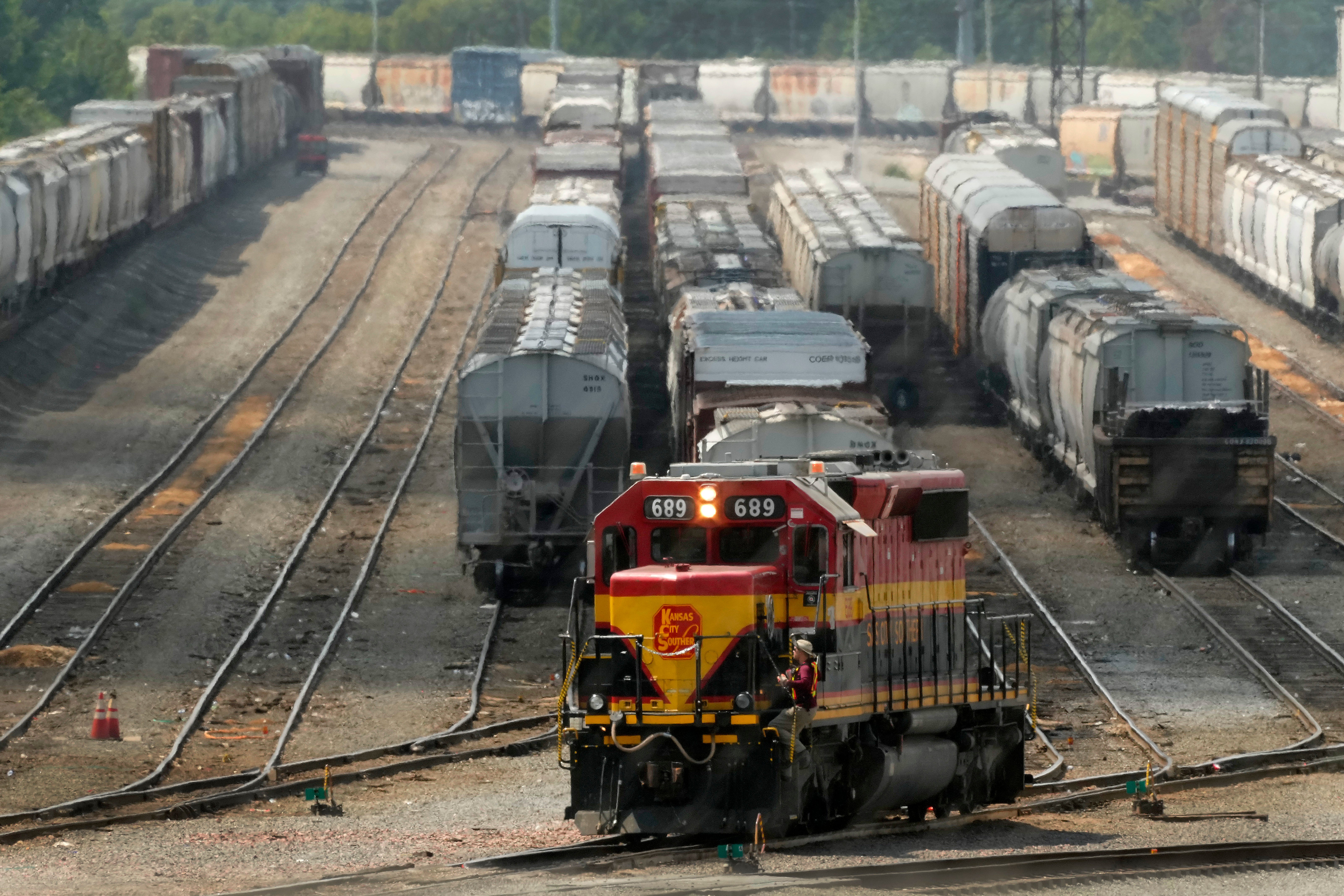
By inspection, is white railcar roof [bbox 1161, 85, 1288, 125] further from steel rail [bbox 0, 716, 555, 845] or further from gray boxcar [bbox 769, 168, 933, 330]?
steel rail [bbox 0, 716, 555, 845]

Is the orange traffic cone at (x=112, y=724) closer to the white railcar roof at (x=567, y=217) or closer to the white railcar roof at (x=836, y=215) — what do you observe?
the white railcar roof at (x=567, y=217)

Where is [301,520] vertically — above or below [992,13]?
below

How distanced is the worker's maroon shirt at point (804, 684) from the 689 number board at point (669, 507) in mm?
1459

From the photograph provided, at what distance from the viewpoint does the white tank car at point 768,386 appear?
24.6m

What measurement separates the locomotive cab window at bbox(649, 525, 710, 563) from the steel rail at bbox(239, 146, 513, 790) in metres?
6.33

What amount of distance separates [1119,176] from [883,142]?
18297mm

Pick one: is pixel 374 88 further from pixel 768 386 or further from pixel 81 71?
pixel 768 386

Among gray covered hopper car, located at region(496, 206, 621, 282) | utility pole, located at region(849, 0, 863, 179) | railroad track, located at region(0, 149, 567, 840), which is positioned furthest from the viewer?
utility pole, located at region(849, 0, 863, 179)

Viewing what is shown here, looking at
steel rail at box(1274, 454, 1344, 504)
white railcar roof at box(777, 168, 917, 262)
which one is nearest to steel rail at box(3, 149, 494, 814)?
white railcar roof at box(777, 168, 917, 262)

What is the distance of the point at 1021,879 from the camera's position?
13.9 meters

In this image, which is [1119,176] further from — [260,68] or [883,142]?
[260,68]

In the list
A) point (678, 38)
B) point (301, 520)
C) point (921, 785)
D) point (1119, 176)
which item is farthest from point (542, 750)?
point (678, 38)

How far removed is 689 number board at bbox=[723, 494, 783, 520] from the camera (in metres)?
15.0

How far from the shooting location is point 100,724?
21.9 metres
